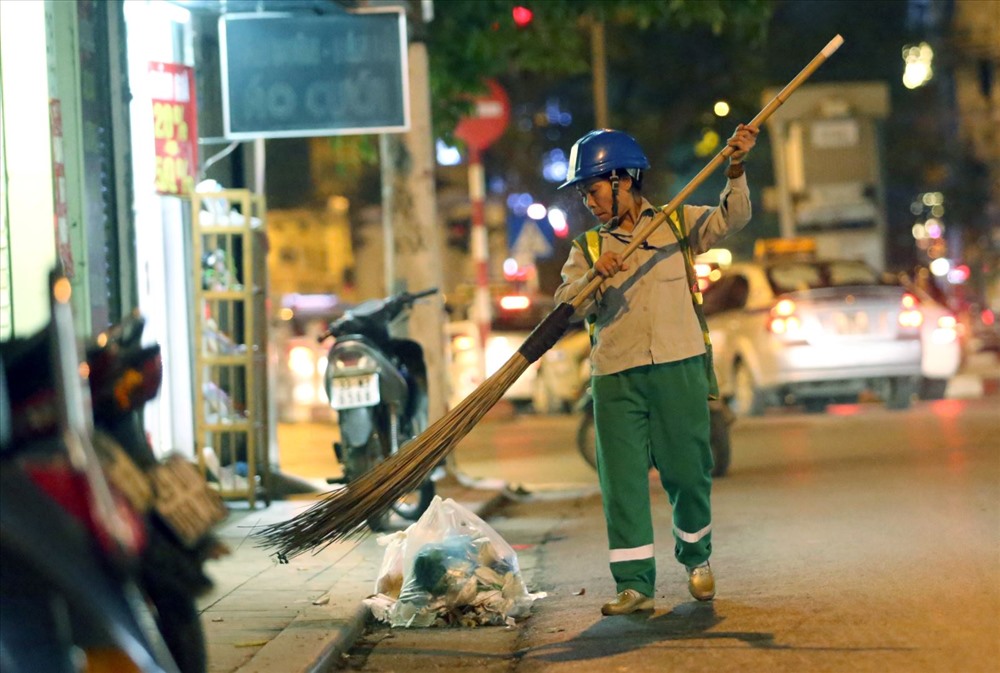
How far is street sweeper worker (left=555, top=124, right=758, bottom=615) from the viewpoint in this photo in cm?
611

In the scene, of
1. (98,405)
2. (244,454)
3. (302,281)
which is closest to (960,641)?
(98,405)

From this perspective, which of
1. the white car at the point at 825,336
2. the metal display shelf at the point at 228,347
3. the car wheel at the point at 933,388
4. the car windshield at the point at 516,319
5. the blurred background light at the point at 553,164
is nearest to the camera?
the metal display shelf at the point at 228,347

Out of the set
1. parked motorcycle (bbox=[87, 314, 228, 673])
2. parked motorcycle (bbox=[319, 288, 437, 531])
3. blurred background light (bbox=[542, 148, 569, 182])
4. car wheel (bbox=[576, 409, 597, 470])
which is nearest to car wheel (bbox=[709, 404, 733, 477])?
car wheel (bbox=[576, 409, 597, 470])

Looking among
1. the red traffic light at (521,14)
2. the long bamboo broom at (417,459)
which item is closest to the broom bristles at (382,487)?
the long bamboo broom at (417,459)

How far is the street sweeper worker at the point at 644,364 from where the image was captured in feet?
20.1

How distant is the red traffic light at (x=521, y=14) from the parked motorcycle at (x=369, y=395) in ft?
13.8

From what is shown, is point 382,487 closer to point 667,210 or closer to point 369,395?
point 667,210

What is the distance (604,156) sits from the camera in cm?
615

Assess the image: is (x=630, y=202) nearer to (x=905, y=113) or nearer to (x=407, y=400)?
(x=407, y=400)

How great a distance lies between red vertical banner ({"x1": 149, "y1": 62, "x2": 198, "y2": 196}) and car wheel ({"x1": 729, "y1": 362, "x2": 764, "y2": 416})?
8062 millimetres

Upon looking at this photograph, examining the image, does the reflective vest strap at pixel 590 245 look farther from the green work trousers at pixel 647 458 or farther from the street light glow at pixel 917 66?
the street light glow at pixel 917 66

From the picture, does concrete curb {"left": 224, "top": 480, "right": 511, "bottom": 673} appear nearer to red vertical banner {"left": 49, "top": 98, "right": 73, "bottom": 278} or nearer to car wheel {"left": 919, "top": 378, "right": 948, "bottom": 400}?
red vertical banner {"left": 49, "top": 98, "right": 73, "bottom": 278}

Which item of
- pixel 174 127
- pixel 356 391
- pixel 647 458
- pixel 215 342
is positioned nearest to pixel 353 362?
pixel 356 391

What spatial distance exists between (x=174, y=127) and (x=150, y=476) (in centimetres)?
619
